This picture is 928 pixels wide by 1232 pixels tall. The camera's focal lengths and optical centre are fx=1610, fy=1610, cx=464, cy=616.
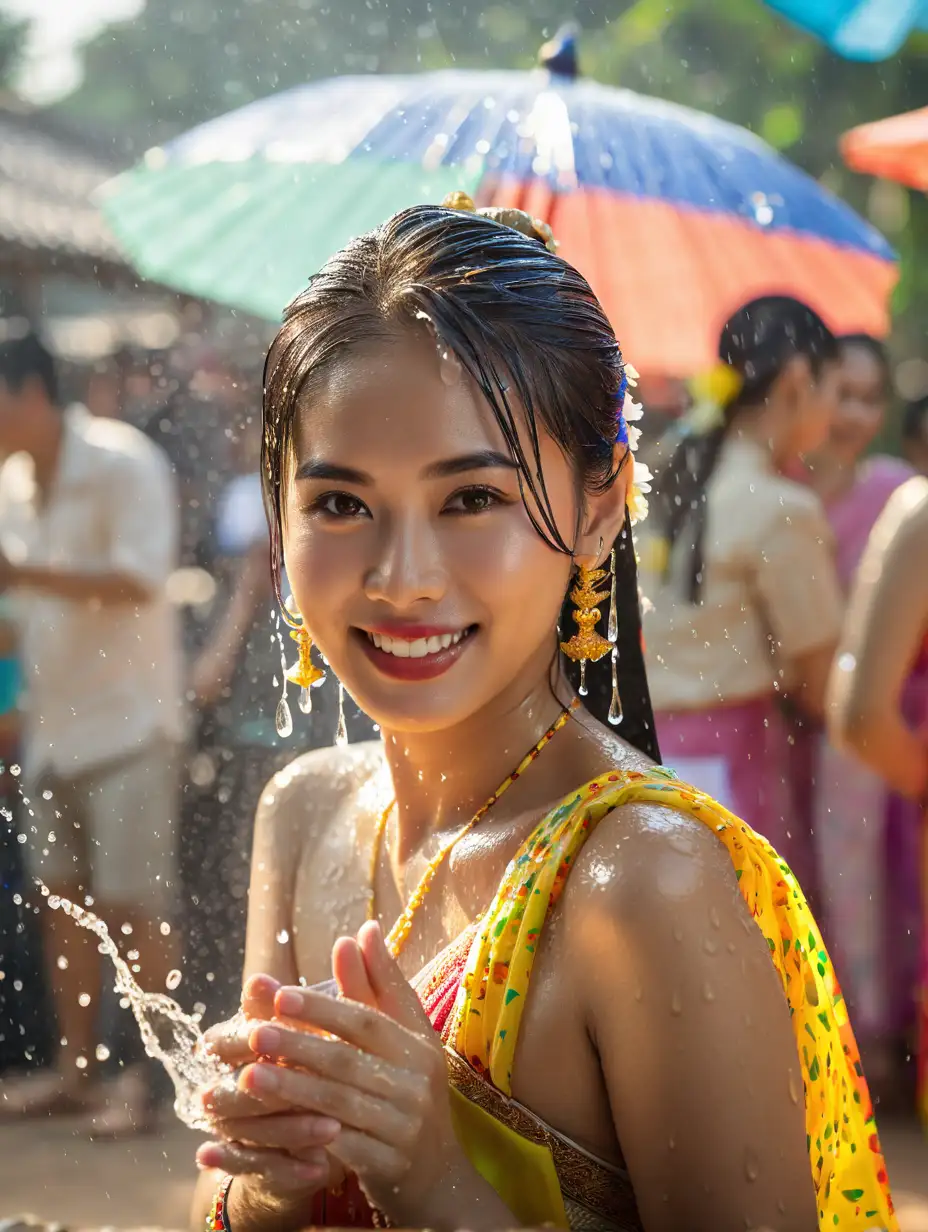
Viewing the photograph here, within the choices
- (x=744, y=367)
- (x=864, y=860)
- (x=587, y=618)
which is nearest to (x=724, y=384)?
(x=744, y=367)

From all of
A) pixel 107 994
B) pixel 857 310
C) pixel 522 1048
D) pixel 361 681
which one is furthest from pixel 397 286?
pixel 107 994

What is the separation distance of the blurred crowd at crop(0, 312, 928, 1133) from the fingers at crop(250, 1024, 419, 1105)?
2.61 m

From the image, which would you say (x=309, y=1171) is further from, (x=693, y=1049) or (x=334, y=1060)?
(x=693, y=1049)

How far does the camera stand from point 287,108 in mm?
3959

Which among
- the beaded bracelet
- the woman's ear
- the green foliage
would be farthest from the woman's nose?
the green foliage

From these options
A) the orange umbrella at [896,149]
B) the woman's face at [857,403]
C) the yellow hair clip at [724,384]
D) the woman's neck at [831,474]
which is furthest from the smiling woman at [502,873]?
the orange umbrella at [896,149]

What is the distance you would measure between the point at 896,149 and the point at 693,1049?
14.1 feet

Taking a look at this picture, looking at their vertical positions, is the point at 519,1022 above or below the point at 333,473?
below

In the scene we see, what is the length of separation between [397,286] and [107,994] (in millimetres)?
3835

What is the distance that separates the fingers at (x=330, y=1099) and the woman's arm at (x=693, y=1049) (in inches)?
9.5

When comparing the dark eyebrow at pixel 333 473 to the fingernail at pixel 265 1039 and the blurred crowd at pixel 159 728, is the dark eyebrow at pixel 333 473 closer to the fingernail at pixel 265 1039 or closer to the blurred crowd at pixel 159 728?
the fingernail at pixel 265 1039

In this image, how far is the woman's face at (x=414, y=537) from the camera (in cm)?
173

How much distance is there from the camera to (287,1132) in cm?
147

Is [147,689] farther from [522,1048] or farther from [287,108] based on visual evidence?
[522,1048]
